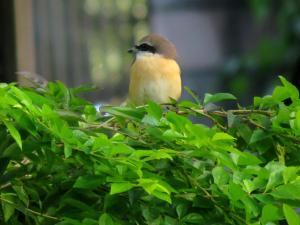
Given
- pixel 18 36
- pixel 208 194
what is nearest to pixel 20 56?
pixel 18 36

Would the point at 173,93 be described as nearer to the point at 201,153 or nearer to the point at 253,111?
the point at 253,111

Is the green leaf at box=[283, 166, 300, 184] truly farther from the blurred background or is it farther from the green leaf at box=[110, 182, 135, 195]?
the blurred background

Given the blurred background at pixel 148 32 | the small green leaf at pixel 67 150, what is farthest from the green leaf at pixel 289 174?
the blurred background at pixel 148 32

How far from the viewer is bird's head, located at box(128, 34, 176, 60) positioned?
11.5ft

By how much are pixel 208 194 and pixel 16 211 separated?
0.36 m

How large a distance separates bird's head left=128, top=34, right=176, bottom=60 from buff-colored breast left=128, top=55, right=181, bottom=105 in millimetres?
19

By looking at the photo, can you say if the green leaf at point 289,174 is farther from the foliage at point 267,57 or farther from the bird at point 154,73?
the foliage at point 267,57

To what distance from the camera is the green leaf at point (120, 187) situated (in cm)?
132

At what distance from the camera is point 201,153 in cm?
145

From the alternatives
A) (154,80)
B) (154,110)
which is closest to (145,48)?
(154,80)

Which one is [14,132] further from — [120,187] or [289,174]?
[289,174]

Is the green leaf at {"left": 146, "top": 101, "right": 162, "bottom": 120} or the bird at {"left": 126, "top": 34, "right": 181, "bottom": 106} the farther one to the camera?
the bird at {"left": 126, "top": 34, "right": 181, "bottom": 106}

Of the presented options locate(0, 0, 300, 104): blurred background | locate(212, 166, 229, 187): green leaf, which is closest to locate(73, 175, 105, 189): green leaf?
locate(212, 166, 229, 187): green leaf

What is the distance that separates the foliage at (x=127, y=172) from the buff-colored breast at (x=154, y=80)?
1.81m
